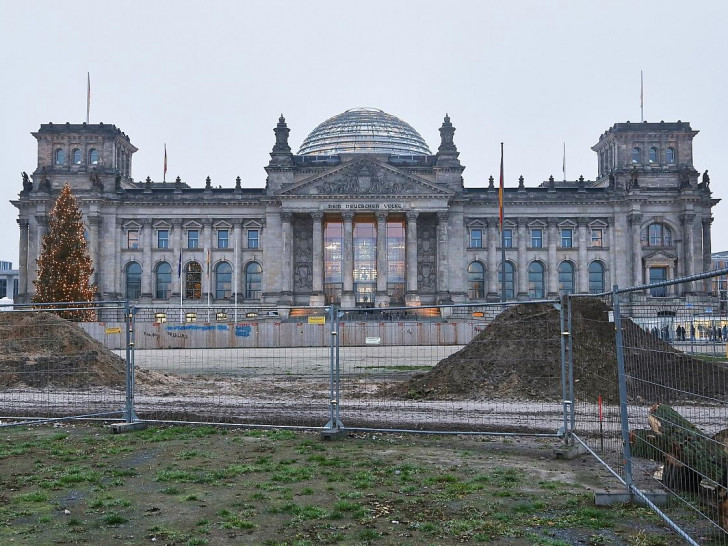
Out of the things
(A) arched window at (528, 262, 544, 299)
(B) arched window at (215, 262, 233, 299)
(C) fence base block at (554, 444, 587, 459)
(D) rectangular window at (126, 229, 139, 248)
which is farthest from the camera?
(A) arched window at (528, 262, 544, 299)

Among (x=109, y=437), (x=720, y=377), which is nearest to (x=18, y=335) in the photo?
(x=109, y=437)

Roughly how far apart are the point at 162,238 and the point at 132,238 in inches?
128

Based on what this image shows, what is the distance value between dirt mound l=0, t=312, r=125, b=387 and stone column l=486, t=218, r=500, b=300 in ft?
203

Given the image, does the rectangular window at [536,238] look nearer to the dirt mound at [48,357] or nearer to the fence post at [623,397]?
the dirt mound at [48,357]

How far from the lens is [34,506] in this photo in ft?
30.1

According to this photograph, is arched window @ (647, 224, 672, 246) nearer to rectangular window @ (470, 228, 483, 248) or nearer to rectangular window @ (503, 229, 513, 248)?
rectangular window @ (503, 229, 513, 248)

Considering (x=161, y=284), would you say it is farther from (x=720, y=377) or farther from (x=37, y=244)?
(x=720, y=377)

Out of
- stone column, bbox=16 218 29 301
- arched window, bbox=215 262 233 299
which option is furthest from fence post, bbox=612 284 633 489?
stone column, bbox=16 218 29 301

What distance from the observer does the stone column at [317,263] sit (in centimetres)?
7669

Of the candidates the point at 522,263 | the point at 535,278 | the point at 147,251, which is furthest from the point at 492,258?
the point at 147,251

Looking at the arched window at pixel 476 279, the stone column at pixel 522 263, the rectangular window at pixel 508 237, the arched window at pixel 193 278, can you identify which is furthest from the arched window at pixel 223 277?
the stone column at pixel 522 263

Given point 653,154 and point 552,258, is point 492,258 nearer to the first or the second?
point 552,258

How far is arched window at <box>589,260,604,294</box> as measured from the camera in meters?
82.3

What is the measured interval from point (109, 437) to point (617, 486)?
31.5ft
